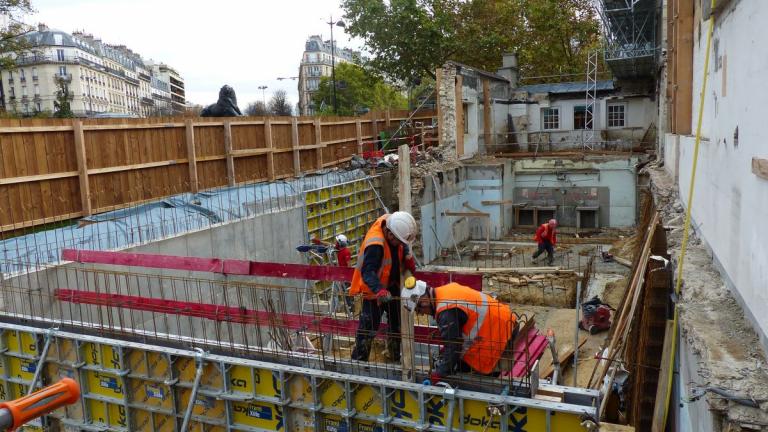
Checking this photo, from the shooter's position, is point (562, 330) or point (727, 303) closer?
point (727, 303)

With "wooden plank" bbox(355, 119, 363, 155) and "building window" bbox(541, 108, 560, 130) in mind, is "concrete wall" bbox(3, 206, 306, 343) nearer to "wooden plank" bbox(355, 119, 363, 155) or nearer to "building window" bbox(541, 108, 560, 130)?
"wooden plank" bbox(355, 119, 363, 155)

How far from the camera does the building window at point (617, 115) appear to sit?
27.3 m

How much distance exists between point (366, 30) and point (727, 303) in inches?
1177

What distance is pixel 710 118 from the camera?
240 inches

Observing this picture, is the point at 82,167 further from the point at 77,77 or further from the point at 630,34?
the point at 77,77

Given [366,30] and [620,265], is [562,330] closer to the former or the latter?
[620,265]

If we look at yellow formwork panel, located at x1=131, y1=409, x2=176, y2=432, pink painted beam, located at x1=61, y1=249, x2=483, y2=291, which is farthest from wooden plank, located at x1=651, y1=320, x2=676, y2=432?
yellow formwork panel, located at x1=131, y1=409, x2=176, y2=432

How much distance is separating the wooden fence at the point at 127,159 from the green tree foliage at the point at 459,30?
14.5 meters

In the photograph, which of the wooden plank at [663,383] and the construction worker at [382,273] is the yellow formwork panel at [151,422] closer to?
the construction worker at [382,273]

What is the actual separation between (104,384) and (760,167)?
287 inches

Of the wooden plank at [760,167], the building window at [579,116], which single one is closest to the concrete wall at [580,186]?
the building window at [579,116]

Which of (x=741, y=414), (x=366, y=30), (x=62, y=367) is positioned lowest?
(x=62, y=367)

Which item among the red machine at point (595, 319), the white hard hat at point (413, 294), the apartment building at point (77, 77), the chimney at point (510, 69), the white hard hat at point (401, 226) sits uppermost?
the apartment building at point (77, 77)

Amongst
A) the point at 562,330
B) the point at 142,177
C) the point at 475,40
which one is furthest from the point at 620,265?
the point at 475,40
